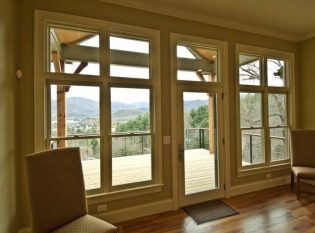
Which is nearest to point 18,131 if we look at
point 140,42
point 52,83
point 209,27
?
point 52,83

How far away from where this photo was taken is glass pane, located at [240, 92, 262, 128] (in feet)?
12.1

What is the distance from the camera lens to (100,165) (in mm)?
2695

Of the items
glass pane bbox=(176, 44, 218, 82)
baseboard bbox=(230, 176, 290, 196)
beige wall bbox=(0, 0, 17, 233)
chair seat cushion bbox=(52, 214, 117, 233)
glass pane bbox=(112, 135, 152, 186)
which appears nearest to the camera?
chair seat cushion bbox=(52, 214, 117, 233)

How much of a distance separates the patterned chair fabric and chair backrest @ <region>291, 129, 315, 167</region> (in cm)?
355

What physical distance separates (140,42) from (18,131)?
77.2 inches

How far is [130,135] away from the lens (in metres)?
2.87

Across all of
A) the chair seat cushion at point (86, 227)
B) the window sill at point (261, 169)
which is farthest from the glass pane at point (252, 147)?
the chair seat cushion at point (86, 227)

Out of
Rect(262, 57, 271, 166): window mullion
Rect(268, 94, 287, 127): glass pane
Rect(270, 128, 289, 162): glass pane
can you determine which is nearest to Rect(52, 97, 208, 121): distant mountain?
Rect(262, 57, 271, 166): window mullion

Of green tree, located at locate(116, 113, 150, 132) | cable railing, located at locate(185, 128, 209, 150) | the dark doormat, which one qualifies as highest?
green tree, located at locate(116, 113, 150, 132)

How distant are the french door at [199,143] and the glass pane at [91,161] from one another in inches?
47.4

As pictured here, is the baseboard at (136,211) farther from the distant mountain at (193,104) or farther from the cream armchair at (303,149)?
the cream armchair at (303,149)

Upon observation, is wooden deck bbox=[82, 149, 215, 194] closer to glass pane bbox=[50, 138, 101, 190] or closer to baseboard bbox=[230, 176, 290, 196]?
glass pane bbox=[50, 138, 101, 190]

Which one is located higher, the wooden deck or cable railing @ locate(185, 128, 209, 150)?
cable railing @ locate(185, 128, 209, 150)

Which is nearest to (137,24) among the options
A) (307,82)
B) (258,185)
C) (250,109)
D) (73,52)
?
(73,52)
